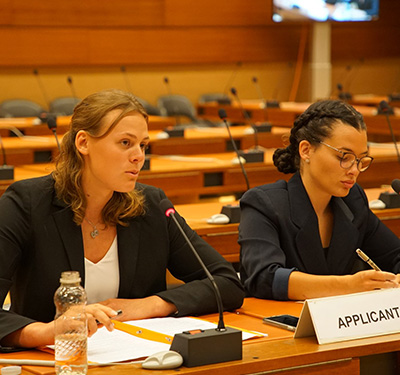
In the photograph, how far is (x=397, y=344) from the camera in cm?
197

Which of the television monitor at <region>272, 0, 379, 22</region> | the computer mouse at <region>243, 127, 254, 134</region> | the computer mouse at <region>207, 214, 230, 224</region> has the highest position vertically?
the television monitor at <region>272, 0, 379, 22</region>

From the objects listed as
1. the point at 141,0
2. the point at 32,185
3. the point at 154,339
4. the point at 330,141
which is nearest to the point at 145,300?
the point at 154,339

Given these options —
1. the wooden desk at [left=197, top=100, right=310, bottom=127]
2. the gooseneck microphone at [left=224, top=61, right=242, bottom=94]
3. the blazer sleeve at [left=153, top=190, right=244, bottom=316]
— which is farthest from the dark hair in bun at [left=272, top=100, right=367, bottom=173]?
the gooseneck microphone at [left=224, top=61, right=242, bottom=94]

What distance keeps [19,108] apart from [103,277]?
26.6 ft

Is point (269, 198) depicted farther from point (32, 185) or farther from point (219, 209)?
point (219, 209)

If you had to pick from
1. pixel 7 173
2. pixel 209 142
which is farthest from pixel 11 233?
pixel 209 142

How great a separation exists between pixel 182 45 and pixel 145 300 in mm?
9683

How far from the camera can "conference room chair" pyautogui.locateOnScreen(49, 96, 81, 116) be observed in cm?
1019

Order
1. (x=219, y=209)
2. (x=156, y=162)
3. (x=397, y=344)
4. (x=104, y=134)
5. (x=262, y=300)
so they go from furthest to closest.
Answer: (x=156, y=162), (x=219, y=209), (x=262, y=300), (x=104, y=134), (x=397, y=344)

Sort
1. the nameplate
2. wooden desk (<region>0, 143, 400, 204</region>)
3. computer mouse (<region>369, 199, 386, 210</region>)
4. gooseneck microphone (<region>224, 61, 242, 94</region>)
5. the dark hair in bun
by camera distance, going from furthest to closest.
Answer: gooseneck microphone (<region>224, 61, 242, 94</region>)
wooden desk (<region>0, 143, 400, 204</region>)
computer mouse (<region>369, 199, 386, 210</region>)
the dark hair in bun
the nameplate

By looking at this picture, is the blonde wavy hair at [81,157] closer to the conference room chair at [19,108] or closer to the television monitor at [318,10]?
the conference room chair at [19,108]

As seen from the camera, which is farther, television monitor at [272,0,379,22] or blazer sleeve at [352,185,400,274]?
television monitor at [272,0,379,22]

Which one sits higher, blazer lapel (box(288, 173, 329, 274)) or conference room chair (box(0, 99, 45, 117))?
conference room chair (box(0, 99, 45, 117))

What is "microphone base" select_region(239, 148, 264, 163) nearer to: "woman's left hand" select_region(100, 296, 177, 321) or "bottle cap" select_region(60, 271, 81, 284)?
"woman's left hand" select_region(100, 296, 177, 321)
